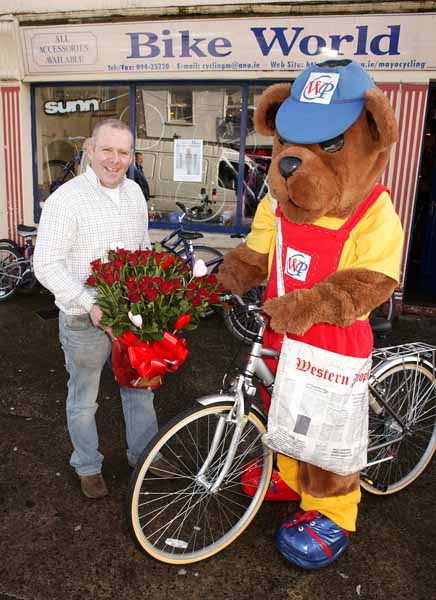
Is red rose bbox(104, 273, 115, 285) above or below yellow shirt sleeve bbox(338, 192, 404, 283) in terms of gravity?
below

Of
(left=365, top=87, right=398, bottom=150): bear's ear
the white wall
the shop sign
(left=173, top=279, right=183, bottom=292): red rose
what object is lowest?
(left=173, top=279, right=183, bottom=292): red rose

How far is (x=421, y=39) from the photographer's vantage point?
6004 millimetres

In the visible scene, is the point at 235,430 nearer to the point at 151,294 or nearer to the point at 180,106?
the point at 151,294

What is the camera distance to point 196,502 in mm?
2852

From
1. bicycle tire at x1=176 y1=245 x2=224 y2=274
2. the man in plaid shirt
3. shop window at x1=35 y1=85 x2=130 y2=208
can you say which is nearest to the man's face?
the man in plaid shirt

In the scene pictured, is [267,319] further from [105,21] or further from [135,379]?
[105,21]

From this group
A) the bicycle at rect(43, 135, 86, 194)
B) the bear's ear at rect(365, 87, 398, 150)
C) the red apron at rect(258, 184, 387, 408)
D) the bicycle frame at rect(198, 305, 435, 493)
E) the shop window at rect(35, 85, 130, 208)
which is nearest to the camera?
the bear's ear at rect(365, 87, 398, 150)

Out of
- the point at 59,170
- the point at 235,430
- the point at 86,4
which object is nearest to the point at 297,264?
the point at 235,430

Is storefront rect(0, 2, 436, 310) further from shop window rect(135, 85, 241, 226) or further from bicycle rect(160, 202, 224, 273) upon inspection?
bicycle rect(160, 202, 224, 273)

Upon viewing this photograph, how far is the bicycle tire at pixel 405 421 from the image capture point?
10.2 ft

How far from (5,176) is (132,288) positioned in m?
6.36

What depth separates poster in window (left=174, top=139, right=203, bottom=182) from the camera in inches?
292

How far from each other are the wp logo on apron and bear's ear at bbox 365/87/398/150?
584 millimetres

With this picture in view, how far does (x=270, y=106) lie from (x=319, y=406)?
4.61ft
